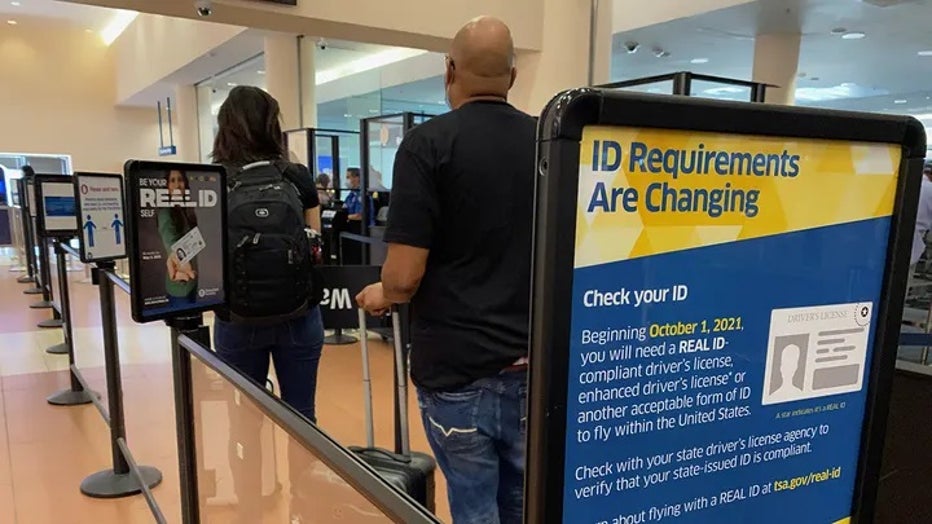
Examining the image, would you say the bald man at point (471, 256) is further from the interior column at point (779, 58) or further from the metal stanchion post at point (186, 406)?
the interior column at point (779, 58)

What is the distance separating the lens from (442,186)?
1.32 m

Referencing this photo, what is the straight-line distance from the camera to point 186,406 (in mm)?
1763

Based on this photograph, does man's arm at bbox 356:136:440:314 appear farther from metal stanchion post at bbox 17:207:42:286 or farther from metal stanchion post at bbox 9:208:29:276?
metal stanchion post at bbox 9:208:29:276

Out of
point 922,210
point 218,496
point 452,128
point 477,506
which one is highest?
point 452,128

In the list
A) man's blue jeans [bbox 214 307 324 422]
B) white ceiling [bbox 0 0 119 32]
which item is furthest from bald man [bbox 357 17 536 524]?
white ceiling [bbox 0 0 119 32]

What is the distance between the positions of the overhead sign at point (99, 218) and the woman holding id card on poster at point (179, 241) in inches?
60.0

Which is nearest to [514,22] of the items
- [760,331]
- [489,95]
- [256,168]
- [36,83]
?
[256,168]

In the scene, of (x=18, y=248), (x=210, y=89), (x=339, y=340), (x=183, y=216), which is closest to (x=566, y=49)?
(x=339, y=340)

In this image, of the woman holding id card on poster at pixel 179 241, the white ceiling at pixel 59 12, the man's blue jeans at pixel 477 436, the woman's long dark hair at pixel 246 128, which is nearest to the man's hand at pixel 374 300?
the man's blue jeans at pixel 477 436

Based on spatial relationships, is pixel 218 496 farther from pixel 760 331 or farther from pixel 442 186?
pixel 760 331

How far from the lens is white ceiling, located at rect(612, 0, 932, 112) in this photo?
7090 mm

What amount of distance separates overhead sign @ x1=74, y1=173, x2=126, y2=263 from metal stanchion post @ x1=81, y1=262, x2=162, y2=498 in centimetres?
14

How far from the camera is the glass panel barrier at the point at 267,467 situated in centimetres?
94

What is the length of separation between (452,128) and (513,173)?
0.50 feet
